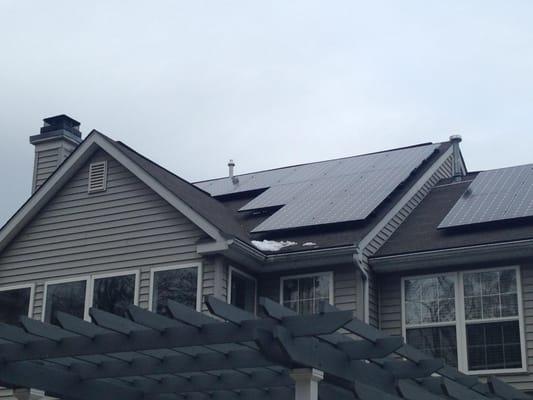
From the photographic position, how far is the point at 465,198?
17.9m

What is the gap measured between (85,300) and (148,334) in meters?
7.13

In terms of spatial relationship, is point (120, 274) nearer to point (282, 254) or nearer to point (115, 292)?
point (115, 292)

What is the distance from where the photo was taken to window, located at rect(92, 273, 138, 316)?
16281 mm

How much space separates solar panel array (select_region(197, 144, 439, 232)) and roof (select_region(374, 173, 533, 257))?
742 mm

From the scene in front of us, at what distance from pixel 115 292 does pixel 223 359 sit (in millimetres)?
6453

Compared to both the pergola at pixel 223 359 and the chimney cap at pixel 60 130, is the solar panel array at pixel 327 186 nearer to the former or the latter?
the chimney cap at pixel 60 130

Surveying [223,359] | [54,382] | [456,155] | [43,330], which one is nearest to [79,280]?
[54,382]

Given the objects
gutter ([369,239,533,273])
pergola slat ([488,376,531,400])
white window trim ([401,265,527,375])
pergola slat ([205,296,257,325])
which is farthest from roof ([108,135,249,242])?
pergola slat ([205,296,257,325])

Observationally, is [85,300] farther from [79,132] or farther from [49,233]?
[79,132]

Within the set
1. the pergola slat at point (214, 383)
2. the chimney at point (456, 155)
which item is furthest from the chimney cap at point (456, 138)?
the pergola slat at point (214, 383)

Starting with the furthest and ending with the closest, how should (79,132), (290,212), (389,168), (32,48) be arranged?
(32,48) → (79,132) → (389,168) → (290,212)

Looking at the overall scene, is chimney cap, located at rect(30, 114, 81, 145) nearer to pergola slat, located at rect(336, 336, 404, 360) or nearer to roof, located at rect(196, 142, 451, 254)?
roof, located at rect(196, 142, 451, 254)

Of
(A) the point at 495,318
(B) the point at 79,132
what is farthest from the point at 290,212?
(B) the point at 79,132

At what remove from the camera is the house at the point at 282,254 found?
15.5 meters
